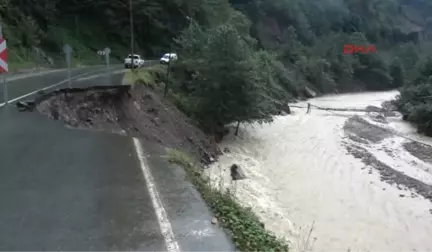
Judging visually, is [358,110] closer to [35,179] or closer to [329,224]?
[329,224]

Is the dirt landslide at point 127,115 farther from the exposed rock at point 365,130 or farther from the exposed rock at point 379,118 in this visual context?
the exposed rock at point 379,118

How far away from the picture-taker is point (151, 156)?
32.9ft

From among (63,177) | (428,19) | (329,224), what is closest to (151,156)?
(63,177)

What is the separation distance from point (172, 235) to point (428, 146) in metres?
26.1

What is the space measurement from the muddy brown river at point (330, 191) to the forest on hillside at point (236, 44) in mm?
3603

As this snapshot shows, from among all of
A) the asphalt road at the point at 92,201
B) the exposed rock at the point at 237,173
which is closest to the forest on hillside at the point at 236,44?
the exposed rock at the point at 237,173

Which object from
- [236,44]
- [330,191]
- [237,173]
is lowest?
[330,191]

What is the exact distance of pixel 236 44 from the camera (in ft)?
83.4

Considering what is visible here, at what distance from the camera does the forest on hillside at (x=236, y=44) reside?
25734mm

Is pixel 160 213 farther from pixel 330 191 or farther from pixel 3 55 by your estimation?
pixel 330 191

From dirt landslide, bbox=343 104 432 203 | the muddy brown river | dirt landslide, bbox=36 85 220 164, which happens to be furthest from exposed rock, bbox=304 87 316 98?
dirt landslide, bbox=36 85 220 164

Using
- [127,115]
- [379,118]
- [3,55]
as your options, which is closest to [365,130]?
[379,118]

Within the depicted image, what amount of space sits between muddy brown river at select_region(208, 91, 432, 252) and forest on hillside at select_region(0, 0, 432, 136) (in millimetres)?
3603

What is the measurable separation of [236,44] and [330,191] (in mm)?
11857
